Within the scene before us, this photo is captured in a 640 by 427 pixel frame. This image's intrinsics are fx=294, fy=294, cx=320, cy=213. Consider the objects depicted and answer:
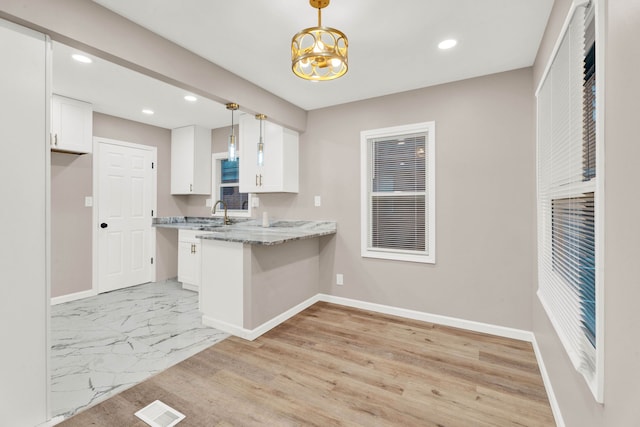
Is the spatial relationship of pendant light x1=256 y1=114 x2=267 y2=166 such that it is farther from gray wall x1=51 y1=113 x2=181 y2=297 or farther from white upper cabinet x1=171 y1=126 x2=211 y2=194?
gray wall x1=51 y1=113 x2=181 y2=297

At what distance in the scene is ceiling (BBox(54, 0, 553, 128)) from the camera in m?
1.93

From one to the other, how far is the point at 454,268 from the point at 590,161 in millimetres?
2002

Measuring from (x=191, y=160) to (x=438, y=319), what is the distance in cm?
421

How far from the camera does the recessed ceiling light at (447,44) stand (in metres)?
2.32

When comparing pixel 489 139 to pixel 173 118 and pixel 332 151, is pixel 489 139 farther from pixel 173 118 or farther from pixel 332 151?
pixel 173 118

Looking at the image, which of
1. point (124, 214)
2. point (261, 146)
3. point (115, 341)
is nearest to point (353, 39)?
point (261, 146)

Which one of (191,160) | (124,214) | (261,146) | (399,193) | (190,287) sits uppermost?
(191,160)

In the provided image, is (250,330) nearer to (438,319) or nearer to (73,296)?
(438,319)

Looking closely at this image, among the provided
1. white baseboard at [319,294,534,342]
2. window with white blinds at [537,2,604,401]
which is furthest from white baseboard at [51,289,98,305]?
window with white blinds at [537,2,604,401]

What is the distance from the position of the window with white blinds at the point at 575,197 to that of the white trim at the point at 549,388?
1.67 feet

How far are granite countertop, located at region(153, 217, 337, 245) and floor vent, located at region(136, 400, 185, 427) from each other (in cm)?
128

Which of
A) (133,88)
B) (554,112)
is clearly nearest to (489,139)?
(554,112)

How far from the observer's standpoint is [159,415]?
1.77 m

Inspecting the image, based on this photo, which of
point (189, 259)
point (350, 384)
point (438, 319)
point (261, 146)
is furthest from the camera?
point (189, 259)
